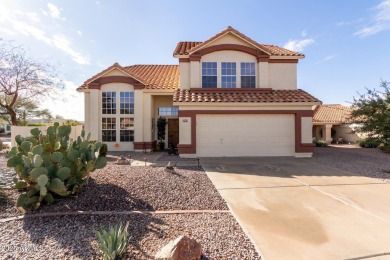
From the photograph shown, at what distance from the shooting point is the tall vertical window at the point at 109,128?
16.4m

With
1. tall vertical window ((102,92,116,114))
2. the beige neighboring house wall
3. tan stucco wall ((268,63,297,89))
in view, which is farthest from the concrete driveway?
the beige neighboring house wall

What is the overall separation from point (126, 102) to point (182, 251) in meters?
14.7

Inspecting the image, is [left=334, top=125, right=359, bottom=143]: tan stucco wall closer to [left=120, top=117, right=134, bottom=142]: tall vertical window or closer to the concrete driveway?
the concrete driveway

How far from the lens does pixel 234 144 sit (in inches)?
526

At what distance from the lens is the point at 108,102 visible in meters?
16.4

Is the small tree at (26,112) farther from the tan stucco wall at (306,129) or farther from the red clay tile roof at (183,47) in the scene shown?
the tan stucco wall at (306,129)

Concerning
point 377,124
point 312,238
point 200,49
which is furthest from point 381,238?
point 377,124

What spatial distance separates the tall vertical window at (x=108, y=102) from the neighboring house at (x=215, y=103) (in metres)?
0.06

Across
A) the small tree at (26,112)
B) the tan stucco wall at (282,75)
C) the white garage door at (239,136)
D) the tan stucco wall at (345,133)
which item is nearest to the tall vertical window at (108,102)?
the white garage door at (239,136)

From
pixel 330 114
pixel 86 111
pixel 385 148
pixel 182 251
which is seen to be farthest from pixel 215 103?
pixel 330 114

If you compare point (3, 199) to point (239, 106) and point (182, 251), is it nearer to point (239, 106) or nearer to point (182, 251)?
point (182, 251)

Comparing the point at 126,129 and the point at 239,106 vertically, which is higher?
the point at 239,106

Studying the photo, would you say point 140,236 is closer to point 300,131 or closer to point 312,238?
point 312,238

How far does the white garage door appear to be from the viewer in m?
13.4
